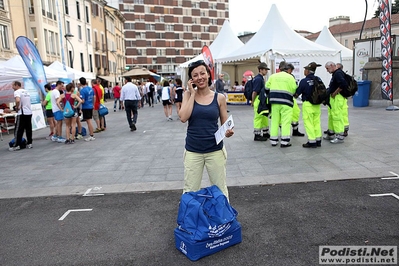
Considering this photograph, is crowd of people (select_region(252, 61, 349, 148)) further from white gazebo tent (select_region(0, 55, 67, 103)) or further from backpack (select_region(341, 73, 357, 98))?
white gazebo tent (select_region(0, 55, 67, 103))

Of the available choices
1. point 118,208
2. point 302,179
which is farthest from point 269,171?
point 118,208

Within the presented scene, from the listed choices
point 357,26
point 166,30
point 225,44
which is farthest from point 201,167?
point 166,30

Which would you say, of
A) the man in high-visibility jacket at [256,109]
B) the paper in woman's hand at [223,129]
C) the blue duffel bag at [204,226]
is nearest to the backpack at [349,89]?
the man in high-visibility jacket at [256,109]

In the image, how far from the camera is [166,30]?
82438 millimetres

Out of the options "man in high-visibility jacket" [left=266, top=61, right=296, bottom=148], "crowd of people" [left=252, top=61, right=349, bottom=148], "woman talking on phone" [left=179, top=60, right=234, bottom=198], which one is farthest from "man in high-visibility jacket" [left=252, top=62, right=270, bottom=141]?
"woman talking on phone" [left=179, top=60, right=234, bottom=198]

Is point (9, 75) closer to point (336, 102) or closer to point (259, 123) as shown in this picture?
point (259, 123)

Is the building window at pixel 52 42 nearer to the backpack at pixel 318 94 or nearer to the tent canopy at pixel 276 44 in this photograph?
the tent canopy at pixel 276 44

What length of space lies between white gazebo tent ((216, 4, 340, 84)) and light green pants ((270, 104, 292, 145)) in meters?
9.22

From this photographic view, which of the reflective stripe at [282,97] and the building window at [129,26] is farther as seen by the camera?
the building window at [129,26]

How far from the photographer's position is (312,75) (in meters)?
6.89

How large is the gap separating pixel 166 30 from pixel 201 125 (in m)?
83.8

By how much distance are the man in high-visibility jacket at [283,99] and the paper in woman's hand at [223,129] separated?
159 inches

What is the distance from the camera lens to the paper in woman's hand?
9.73ft

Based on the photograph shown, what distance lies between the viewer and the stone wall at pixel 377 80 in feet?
45.6
